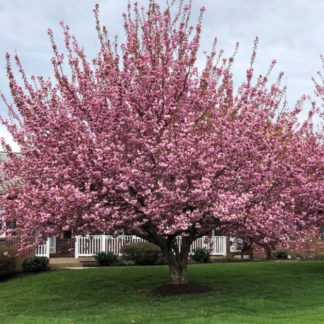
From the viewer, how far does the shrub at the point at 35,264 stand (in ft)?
73.5

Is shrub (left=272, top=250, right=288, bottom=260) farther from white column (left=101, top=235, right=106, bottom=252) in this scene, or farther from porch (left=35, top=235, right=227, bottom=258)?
white column (left=101, top=235, right=106, bottom=252)

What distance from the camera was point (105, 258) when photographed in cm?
2430

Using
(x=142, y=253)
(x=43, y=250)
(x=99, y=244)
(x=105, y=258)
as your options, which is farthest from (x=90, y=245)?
(x=142, y=253)

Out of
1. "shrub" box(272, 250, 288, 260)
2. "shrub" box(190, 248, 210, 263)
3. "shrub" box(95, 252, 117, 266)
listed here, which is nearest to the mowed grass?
"shrub" box(95, 252, 117, 266)

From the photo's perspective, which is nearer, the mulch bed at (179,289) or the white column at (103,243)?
the mulch bed at (179,289)

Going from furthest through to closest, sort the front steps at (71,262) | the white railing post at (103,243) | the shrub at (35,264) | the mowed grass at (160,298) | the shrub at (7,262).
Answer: the white railing post at (103,243) < the front steps at (71,262) < the shrub at (35,264) < the shrub at (7,262) < the mowed grass at (160,298)

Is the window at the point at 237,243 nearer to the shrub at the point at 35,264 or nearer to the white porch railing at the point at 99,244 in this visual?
the white porch railing at the point at 99,244

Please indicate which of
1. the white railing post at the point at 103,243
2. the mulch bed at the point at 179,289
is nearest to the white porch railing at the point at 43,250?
the white railing post at the point at 103,243

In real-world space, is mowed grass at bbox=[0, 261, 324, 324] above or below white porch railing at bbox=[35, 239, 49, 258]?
below

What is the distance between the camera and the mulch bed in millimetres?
15586

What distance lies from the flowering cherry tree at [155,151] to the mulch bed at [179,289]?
5.00 feet

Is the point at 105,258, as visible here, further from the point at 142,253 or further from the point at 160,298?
the point at 160,298

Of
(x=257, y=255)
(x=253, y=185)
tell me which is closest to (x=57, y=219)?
(x=253, y=185)

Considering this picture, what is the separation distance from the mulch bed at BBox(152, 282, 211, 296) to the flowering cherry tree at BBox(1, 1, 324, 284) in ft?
5.00
